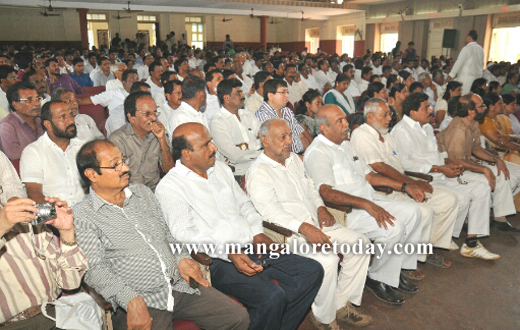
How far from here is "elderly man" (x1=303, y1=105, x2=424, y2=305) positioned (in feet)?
→ 8.11

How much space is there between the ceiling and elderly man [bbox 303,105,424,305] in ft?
33.9

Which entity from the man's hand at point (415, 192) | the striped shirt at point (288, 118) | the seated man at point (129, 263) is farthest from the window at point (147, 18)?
the seated man at point (129, 263)

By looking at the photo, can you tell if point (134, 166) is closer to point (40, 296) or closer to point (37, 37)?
point (40, 296)

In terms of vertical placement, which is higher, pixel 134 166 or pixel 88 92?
pixel 88 92

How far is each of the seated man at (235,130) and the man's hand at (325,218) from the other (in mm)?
751

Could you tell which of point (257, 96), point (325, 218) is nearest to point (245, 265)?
point (325, 218)

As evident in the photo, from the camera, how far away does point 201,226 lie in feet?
6.52

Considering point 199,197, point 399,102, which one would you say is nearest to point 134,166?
point 199,197

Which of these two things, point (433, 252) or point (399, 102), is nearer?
point (433, 252)

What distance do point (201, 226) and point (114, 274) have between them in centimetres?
48

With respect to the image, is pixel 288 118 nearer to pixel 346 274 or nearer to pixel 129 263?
pixel 346 274

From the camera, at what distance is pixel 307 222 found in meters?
2.32

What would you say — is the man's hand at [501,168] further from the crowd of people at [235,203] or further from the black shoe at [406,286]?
the black shoe at [406,286]

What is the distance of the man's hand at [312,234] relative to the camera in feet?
6.97
